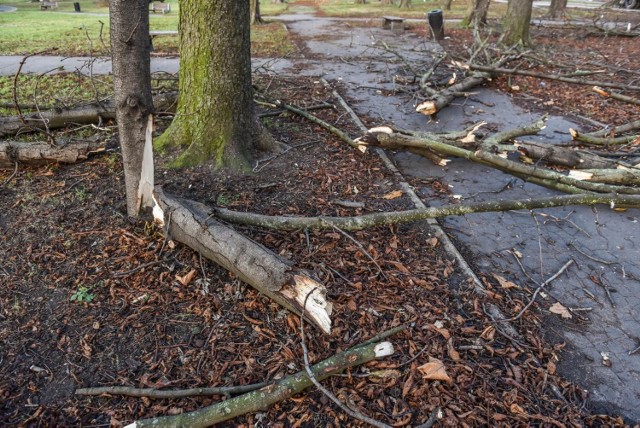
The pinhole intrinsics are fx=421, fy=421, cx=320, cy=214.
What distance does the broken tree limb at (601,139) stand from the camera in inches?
223

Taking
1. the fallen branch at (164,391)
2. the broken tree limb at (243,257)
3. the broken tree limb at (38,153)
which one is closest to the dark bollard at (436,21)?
the broken tree limb at (38,153)

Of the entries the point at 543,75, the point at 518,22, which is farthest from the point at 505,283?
the point at 518,22

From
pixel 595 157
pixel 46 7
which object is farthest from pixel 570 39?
pixel 46 7

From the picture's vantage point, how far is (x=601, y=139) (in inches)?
227

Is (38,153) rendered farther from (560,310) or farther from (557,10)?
(557,10)

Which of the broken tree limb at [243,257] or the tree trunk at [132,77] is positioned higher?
the tree trunk at [132,77]

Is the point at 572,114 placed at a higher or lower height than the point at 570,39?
lower

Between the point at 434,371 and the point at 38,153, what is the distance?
15.5ft

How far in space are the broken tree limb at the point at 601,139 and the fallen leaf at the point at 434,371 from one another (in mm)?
4626

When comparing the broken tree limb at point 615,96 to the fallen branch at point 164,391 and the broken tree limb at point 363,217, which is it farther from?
the fallen branch at point 164,391

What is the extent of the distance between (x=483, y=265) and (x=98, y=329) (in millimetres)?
3065

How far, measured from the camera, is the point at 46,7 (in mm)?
31328

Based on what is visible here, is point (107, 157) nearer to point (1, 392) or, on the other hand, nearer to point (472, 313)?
point (1, 392)

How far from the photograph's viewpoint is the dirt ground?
2408mm
